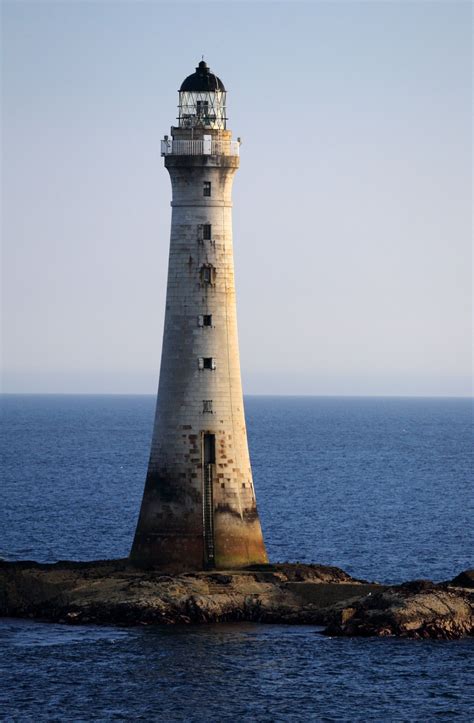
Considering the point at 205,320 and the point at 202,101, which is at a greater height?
the point at 202,101

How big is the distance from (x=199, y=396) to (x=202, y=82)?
10.9 meters

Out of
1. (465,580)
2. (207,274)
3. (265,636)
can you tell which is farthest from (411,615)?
(207,274)

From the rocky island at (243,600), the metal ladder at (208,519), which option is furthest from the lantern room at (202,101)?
the rocky island at (243,600)

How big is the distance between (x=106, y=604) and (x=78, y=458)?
3504 inches

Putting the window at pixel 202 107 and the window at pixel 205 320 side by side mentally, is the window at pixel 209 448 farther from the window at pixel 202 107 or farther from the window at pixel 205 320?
the window at pixel 202 107

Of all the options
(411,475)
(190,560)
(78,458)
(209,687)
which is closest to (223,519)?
(190,560)

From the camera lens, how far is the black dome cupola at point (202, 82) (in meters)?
56.2

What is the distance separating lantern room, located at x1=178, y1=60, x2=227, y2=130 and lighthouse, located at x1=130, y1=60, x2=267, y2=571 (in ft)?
1.79

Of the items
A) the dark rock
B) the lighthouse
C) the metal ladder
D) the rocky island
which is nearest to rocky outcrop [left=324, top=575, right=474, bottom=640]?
the rocky island

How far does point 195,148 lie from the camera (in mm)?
55375

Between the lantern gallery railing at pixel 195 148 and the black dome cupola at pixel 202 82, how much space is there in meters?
1.95

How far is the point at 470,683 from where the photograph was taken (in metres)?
46.2

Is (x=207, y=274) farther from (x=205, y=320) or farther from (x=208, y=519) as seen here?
(x=208, y=519)

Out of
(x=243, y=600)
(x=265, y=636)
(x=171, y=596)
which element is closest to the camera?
(x=265, y=636)
